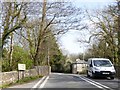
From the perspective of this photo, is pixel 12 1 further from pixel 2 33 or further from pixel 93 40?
pixel 93 40

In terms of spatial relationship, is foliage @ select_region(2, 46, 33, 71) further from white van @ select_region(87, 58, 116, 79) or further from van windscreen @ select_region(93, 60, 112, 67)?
van windscreen @ select_region(93, 60, 112, 67)

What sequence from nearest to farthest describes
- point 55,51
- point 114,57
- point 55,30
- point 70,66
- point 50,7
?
point 50,7 < point 55,30 < point 114,57 < point 55,51 < point 70,66

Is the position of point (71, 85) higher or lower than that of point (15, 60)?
lower

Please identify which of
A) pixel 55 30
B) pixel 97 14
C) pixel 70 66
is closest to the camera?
pixel 55 30

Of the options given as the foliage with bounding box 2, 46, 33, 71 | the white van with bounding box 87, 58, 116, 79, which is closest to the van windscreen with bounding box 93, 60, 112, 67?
the white van with bounding box 87, 58, 116, 79

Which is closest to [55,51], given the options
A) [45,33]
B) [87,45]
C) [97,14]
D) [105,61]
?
[87,45]

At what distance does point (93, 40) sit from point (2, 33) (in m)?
28.8

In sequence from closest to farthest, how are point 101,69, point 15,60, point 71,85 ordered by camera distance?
1. point 71,85
2. point 101,69
3. point 15,60

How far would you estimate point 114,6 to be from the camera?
28.5 meters

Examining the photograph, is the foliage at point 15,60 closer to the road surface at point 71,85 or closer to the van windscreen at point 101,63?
the road surface at point 71,85

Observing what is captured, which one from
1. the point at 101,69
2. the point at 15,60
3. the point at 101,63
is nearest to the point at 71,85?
the point at 101,69

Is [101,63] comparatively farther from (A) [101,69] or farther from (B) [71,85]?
(B) [71,85]

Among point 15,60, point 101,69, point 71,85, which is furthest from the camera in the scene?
point 15,60

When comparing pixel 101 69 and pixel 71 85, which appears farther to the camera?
pixel 101 69
